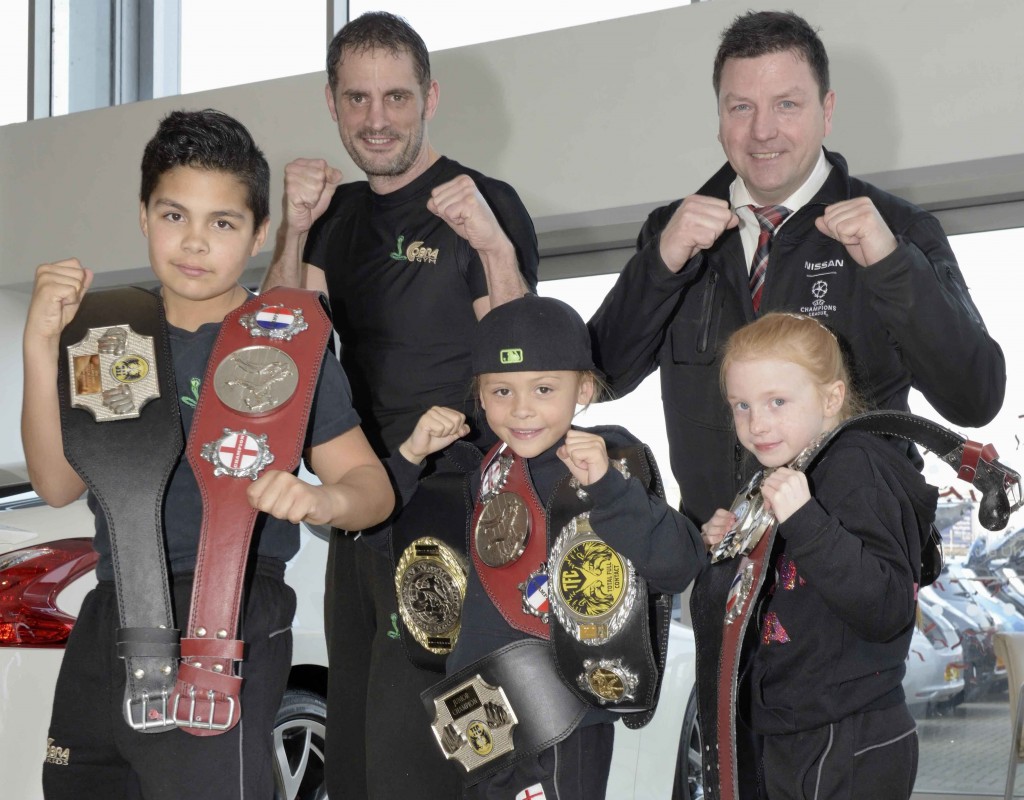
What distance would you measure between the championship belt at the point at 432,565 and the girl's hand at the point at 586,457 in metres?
0.40

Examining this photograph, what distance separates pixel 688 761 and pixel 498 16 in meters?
3.43

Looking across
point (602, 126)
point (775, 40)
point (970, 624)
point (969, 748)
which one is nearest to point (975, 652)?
point (970, 624)

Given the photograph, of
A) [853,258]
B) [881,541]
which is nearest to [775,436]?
[881,541]

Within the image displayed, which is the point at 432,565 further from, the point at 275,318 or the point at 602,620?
the point at 275,318

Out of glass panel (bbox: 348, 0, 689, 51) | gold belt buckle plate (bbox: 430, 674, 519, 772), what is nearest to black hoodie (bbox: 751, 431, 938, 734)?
gold belt buckle plate (bbox: 430, 674, 519, 772)

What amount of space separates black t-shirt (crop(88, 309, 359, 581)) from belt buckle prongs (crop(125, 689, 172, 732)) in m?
0.20

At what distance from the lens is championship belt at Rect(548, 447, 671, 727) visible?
197 cm

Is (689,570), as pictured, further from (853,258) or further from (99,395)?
(99,395)

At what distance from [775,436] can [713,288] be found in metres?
0.53

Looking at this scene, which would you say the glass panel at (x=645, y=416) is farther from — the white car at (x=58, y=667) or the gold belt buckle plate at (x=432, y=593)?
the gold belt buckle plate at (x=432, y=593)

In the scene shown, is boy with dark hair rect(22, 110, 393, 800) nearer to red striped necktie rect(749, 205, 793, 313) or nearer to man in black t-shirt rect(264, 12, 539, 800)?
man in black t-shirt rect(264, 12, 539, 800)

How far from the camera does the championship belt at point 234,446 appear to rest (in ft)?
5.31

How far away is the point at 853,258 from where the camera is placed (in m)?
2.18

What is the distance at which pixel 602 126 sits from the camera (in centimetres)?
464
